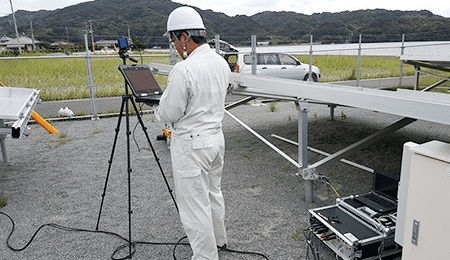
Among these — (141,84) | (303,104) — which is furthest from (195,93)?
(303,104)

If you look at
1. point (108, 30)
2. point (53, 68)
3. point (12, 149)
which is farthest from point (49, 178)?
point (108, 30)

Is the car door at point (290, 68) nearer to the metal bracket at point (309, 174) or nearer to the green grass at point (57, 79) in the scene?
the green grass at point (57, 79)

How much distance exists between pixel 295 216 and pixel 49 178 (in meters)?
3.42

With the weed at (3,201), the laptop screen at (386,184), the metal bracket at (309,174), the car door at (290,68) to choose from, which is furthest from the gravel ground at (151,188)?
the car door at (290,68)

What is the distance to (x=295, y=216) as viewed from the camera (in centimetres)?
331

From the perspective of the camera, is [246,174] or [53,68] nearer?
[246,174]

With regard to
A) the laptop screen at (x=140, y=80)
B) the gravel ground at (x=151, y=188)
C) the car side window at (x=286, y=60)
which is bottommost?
the gravel ground at (x=151, y=188)

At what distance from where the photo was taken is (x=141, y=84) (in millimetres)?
2973

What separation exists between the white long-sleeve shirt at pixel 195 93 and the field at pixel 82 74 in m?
6.17

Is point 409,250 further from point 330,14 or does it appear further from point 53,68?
point 330,14

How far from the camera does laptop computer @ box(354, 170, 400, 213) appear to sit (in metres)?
2.66

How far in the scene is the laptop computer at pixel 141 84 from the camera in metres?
2.77

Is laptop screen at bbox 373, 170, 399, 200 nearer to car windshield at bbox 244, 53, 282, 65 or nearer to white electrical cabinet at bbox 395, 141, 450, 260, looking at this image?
white electrical cabinet at bbox 395, 141, 450, 260

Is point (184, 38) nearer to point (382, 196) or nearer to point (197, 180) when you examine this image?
point (197, 180)
